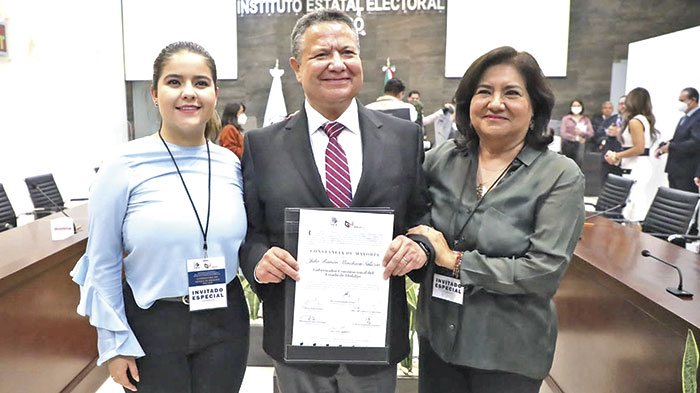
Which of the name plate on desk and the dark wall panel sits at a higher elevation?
the dark wall panel

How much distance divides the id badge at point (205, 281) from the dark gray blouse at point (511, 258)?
584 mm

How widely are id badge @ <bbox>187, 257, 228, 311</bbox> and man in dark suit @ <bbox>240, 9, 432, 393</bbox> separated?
0.07m

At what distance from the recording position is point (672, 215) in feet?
12.7

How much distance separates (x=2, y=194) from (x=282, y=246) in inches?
150

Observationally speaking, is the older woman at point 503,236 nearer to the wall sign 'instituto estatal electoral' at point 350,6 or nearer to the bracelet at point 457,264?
the bracelet at point 457,264

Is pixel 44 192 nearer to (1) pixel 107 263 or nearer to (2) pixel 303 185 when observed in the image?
(1) pixel 107 263

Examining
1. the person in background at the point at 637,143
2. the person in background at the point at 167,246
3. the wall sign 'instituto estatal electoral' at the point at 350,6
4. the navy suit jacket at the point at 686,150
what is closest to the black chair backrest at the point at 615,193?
the person in background at the point at 637,143

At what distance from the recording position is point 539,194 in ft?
4.62

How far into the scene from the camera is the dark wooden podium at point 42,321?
2219 millimetres

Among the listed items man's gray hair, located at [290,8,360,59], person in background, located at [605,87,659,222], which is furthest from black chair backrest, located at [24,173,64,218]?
person in background, located at [605,87,659,222]

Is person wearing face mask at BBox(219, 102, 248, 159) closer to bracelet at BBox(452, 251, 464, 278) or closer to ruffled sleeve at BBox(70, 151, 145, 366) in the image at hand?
ruffled sleeve at BBox(70, 151, 145, 366)

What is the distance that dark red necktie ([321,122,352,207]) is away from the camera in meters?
1.38

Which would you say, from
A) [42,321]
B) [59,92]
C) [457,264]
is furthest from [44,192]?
[457,264]

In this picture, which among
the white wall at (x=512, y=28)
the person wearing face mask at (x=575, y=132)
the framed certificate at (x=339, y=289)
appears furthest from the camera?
the white wall at (x=512, y=28)
